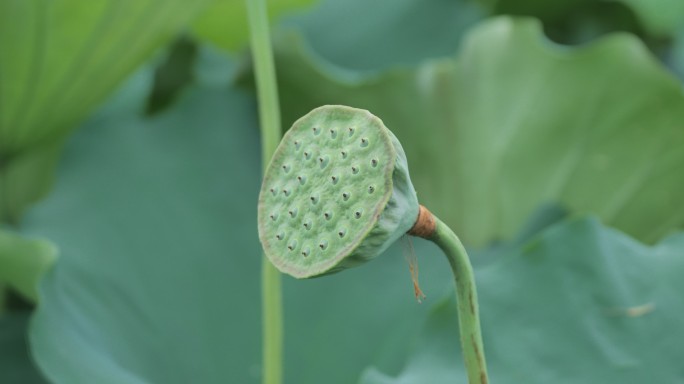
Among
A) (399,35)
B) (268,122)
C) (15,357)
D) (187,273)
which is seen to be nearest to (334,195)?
(268,122)

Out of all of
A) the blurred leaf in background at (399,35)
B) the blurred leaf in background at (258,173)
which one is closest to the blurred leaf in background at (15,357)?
the blurred leaf in background at (258,173)

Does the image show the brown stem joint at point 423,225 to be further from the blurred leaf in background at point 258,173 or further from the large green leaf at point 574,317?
the blurred leaf in background at point 258,173

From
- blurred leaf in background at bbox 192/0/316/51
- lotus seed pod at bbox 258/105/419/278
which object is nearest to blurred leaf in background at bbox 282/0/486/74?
blurred leaf in background at bbox 192/0/316/51

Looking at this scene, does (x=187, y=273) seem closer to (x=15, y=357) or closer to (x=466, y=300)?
(x=15, y=357)

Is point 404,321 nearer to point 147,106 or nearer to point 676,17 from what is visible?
point 147,106

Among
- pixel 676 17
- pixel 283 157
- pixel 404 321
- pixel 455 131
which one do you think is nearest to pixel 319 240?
pixel 283 157
